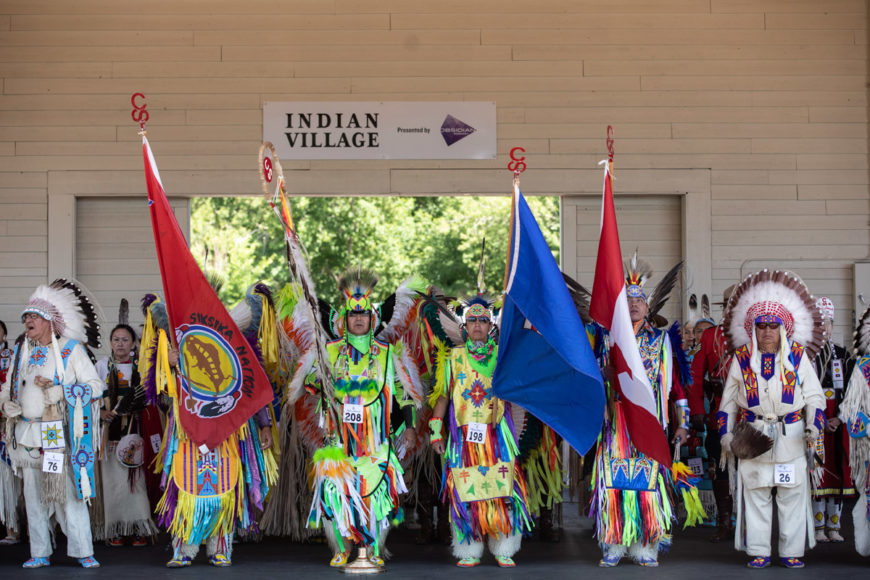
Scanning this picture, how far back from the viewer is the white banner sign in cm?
930

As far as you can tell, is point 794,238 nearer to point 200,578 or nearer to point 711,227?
point 711,227

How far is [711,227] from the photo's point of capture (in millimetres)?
9367

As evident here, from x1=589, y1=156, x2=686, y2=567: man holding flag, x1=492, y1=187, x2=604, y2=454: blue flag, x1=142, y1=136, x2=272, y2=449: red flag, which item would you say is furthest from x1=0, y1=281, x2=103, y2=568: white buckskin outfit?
x1=589, y1=156, x2=686, y2=567: man holding flag

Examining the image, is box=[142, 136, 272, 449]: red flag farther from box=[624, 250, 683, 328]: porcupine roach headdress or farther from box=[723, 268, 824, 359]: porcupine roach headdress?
box=[723, 268, 824, 359]: porcupine roach headdress

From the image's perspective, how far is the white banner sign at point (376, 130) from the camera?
9297 millimetres

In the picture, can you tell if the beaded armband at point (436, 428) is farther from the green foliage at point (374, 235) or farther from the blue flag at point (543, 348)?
the green foliage at point (374, 235)

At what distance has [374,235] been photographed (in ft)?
65.2

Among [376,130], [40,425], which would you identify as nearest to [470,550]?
[40,425]

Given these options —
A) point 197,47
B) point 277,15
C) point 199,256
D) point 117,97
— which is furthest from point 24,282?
point 199,256

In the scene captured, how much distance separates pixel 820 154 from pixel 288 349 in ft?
16.9

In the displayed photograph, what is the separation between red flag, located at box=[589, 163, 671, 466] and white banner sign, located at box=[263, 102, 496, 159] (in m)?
3.20

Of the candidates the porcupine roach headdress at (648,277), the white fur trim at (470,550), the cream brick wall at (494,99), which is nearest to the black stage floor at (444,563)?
the white fur trim at (470,550)

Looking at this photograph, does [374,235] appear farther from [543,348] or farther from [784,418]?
[784,418]

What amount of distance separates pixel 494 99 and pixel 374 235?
35.0 feet
